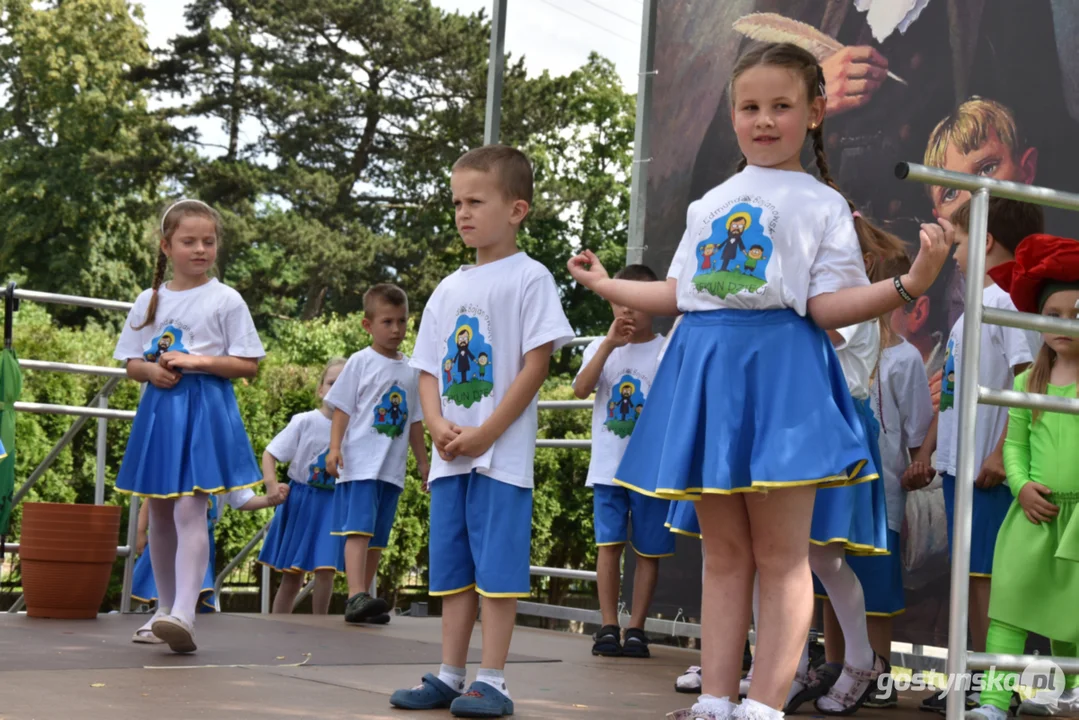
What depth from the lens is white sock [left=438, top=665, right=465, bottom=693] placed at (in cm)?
336

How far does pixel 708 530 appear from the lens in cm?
282

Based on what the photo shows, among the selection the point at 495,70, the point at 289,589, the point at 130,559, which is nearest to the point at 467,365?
the point at 130,559

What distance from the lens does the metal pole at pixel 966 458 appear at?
2.43 metres

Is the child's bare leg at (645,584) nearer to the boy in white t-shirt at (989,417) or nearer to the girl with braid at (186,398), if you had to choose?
the boy in white t-shirt at (989,417)

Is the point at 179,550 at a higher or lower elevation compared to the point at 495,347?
lower

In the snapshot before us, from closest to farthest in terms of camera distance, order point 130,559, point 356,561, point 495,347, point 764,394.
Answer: point 764,394
point 495,347
point 356,561
point 130,559

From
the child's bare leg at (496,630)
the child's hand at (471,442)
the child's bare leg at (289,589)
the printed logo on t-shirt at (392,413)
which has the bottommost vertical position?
the child's bare leg at (289,589)

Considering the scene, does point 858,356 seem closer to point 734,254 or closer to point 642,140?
point 734,254

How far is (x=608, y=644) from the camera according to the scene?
5113mm

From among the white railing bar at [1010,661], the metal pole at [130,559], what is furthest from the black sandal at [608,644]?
the white railing bar at [1010,661]

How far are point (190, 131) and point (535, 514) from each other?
17.6 m

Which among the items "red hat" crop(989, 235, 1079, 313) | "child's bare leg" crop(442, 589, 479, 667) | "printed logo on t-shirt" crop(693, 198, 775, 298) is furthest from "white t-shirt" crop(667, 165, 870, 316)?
"child's bare leg" crop(442, 589, 479, 667)

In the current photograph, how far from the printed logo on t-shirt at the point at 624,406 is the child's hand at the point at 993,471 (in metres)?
1.61

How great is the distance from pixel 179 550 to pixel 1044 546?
270 centimetres
